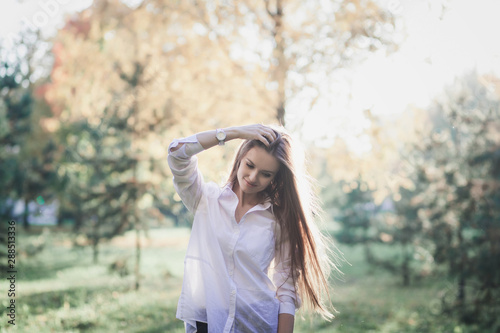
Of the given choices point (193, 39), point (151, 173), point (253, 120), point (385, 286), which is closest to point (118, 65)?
point (151, 173)

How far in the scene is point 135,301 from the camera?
24.3 feet

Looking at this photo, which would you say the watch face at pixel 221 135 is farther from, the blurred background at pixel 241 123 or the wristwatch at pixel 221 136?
the blurred background at pixel 241 123

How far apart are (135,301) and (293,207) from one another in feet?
19.4

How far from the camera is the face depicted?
228 centimetres

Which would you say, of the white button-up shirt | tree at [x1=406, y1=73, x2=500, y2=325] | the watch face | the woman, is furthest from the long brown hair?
tree at [x1=406, y1=73, x2=500, y2=325]

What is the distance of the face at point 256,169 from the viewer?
7.47ft

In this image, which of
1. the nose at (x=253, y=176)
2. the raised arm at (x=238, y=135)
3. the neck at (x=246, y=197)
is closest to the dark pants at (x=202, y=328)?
the neck at (x=246, y=197)

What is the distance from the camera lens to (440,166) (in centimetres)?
852

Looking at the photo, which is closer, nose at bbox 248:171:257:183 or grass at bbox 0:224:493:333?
nose at bbox 248:171:257:183

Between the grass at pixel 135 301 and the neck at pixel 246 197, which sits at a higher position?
the neck at pixel 246 197

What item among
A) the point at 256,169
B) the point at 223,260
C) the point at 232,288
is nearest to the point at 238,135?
the point at 256,169

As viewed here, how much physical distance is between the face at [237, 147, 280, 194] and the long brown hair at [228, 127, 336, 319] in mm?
48

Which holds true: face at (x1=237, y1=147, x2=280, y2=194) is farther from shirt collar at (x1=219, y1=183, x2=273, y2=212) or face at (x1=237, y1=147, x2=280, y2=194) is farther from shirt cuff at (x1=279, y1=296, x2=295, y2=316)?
shirt cuff at (x1=279, y1=296, x2=295, y2=316)

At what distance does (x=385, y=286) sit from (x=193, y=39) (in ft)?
29.7
